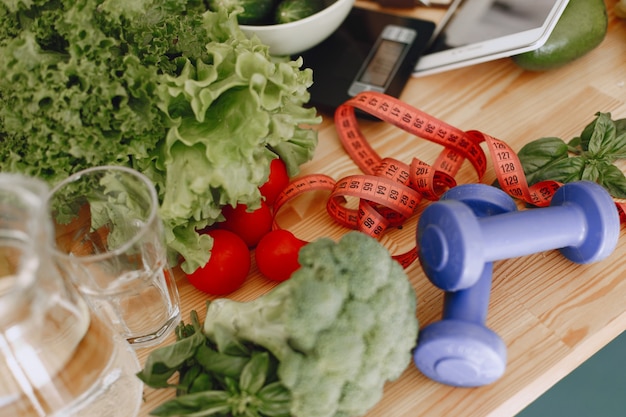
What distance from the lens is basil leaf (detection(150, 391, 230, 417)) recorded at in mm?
694

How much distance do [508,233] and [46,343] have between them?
609 mm

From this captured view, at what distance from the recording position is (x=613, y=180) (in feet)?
3.22

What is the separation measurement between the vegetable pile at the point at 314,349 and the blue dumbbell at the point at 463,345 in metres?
0.03

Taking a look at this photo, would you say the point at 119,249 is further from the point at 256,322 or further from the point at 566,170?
the point at 566,170

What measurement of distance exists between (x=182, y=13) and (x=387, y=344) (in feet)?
2.06

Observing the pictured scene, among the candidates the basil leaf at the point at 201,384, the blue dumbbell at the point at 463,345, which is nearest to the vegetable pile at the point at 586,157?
the blue dumbbell at the point at 463,345

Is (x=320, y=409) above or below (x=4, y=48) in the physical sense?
below

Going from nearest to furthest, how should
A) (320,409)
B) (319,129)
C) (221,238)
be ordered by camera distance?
(320,409) < (221,238) < (319,129)

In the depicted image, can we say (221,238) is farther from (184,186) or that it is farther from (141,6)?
(141,6)

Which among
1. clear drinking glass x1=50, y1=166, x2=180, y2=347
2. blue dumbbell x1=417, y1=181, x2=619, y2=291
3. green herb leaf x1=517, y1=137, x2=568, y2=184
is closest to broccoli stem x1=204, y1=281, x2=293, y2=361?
clear drinking glass x1=50, y1=166, x2=180, y2=347

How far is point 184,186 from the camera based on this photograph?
830 mm

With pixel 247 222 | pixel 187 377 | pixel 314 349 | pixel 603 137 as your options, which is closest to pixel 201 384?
pixel 187 377

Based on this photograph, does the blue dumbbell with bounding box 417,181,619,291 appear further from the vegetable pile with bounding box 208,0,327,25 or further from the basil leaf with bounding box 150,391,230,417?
the vegetable pile with bounding box 208,0,327,25

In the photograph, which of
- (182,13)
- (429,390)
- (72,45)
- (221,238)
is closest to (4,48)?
(72,45)
